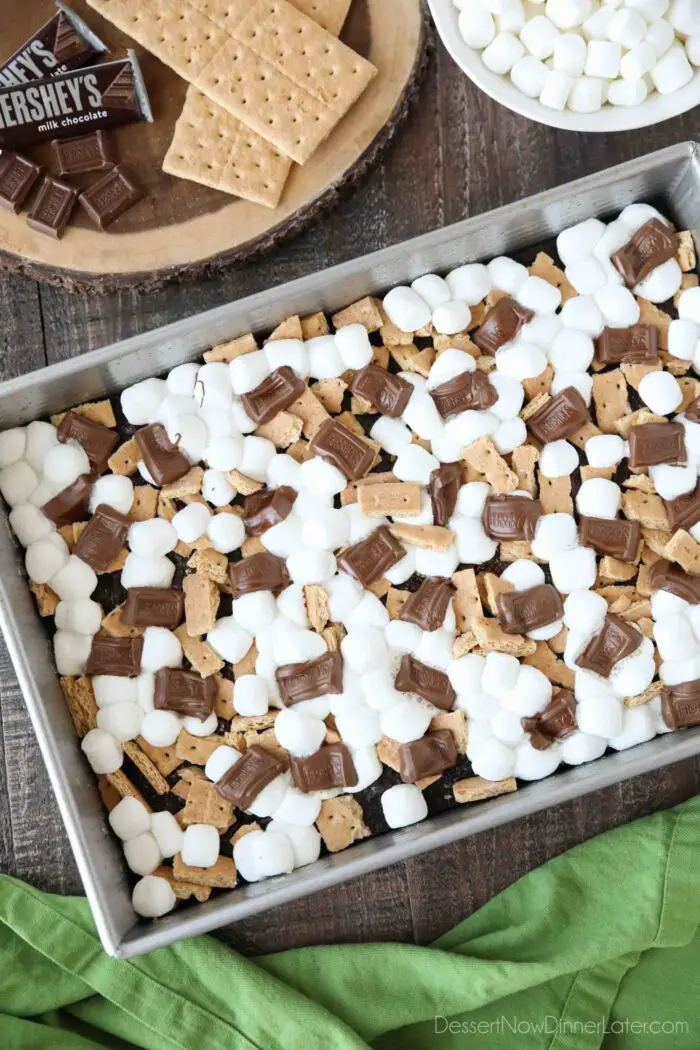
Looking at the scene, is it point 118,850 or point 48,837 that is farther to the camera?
point 48,837

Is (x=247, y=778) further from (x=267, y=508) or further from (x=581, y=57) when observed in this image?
(x=581, y=57)

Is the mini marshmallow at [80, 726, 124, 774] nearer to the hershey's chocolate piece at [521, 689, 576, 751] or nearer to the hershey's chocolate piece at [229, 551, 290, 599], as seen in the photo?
the hershey's chocolate piece at [229, 551, 290, 599]

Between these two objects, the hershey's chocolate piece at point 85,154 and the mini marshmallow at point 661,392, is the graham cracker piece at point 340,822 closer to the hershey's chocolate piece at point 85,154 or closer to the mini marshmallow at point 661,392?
the mini marshmallow at point 661,392

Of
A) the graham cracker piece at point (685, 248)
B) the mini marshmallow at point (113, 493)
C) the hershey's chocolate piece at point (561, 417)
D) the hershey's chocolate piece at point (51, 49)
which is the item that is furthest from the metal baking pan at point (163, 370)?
the hershey's chocolate piece at point (51, 49)

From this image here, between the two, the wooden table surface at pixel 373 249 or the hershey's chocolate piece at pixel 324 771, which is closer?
the hershey's chocolate piece at pixel 324 771

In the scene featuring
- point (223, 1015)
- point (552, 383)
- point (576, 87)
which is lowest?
point (223, 1015)

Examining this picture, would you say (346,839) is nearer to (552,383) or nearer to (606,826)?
(606,826)

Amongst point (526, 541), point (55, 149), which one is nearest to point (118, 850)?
point (526, 541)

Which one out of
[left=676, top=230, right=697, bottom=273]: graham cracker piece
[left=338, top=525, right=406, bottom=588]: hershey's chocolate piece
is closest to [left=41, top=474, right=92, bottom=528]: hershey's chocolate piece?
[left=338, top=525, right=406, bottom=588]: hershey's chocolate piece
